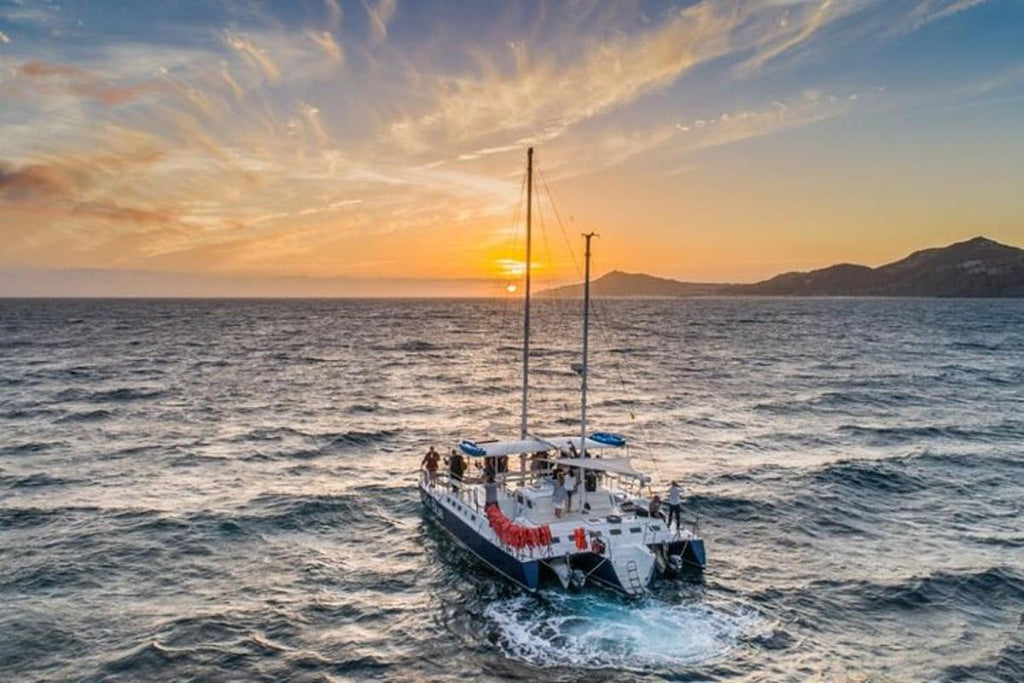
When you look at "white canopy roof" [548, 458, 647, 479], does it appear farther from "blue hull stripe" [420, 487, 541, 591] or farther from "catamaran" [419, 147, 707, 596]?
"blue hull stripe" [420, 487, 541, 591]

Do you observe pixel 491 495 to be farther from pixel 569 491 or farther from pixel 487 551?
pixel 569 491

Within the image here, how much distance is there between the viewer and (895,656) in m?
21.2

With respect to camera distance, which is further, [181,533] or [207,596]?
[181,533]

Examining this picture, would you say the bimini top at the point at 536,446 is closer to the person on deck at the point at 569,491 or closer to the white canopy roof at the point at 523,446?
the white canopy roof at the point at 523,446

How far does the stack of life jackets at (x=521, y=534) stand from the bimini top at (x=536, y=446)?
5.08 metres

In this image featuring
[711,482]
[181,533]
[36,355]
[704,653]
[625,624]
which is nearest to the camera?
[704,653]

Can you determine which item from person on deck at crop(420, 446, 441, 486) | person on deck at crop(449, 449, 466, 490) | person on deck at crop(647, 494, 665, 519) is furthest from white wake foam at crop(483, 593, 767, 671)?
person on deck at crop(420, 446, 441, 486)

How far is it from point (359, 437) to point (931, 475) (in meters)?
35.1

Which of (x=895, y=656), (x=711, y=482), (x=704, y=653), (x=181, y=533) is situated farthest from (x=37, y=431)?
(x=895, y=656)

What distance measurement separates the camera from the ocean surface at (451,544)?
21375 mm

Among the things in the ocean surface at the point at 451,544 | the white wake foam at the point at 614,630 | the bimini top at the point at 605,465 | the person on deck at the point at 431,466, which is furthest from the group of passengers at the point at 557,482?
the white wake foam at the point at 614,630

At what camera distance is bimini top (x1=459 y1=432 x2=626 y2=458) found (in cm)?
3128

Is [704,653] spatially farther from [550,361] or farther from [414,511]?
[550,361]

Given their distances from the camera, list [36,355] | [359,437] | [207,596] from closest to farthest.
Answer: [207,596]
[359,437]
[36,355]
